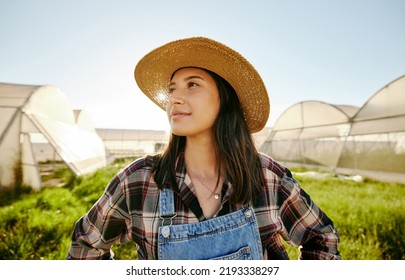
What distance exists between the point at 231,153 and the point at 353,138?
22.1ft

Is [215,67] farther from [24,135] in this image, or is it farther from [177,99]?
[24,135]

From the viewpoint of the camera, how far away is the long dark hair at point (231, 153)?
952 millimetres

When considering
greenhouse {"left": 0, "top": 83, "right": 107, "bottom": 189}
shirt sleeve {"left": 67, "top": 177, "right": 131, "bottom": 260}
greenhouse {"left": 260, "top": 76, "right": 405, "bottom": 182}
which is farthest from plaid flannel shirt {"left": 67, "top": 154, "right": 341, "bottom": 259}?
greenhouse {"left": 260, "top": 76, "right": 405, "bottom": 182}

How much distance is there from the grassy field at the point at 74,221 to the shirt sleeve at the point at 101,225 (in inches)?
43.1

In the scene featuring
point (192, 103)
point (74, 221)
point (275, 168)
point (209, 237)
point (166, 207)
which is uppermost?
point (192, 103)

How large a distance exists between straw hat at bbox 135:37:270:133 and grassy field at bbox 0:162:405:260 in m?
1.36

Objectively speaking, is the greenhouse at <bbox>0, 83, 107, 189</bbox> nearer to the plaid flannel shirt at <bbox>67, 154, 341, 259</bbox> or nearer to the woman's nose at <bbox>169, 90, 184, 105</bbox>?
the plaid flannel shirt at <bbox>67, 154, 341, 259</bbox>

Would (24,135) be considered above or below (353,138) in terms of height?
above

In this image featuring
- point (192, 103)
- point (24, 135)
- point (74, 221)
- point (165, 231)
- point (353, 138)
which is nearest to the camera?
point (165, 231)

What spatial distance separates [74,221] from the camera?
2.39 metres

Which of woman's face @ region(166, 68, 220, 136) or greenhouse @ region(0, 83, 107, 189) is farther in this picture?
greenhouse @ region(0, 83, 107, 189)

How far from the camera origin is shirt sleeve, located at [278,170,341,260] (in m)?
0.98

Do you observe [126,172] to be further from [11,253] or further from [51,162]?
[51,162]

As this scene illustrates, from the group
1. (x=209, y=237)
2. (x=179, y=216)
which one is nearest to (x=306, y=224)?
(x=209, y=237)
